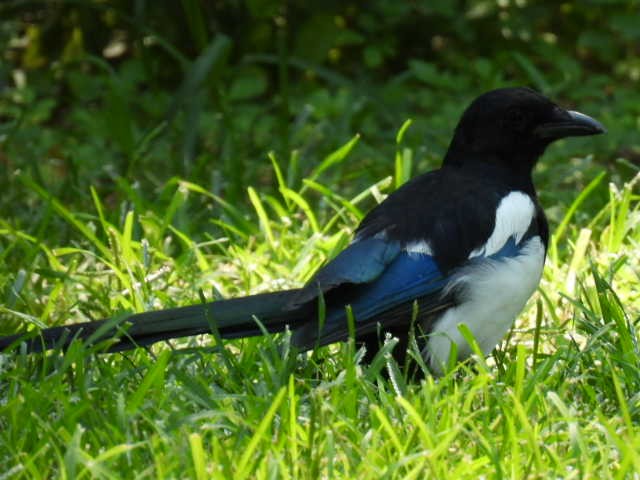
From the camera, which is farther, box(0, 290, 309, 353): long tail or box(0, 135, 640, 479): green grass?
box(0, 290, 309, 353): long tail

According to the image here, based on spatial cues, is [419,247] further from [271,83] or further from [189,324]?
[271,83]

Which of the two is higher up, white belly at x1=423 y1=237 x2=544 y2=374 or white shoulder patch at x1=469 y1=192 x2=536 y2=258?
white shoulder patch at x1=469 y1=192 x2=536 y2=258

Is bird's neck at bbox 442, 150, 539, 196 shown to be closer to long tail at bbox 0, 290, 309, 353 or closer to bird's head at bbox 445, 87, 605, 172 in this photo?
bird's head at bbox 445, 87, 605, 172

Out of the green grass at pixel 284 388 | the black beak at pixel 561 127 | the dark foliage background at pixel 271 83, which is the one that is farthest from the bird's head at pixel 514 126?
the dark foliage background at pixel 271 83

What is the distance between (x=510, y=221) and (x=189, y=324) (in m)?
0.76

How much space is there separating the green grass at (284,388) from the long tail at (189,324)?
5 centimetres

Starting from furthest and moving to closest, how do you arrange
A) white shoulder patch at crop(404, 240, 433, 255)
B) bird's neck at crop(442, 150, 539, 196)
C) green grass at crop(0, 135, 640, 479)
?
bird's neck at crop(442, 150, 539, 196) → white shoulder patch at crop(404, 240, 433, 255) → green grass at crop(0, 135, 640, 479)

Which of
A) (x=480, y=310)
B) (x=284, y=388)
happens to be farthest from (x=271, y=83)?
(x=284, y=388)

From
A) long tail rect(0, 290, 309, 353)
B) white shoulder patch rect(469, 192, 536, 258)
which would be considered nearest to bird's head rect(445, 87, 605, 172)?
white shoulder patch rect(469, 192, 536, 258)

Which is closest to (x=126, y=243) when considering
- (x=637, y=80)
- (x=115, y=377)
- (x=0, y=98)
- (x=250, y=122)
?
(x=115, y=377)

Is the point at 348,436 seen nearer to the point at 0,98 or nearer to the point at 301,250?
the point at 301,250

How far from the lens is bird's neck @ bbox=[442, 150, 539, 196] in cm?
318

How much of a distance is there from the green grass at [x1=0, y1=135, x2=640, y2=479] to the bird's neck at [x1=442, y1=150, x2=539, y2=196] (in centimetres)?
29

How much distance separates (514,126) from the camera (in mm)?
3248
